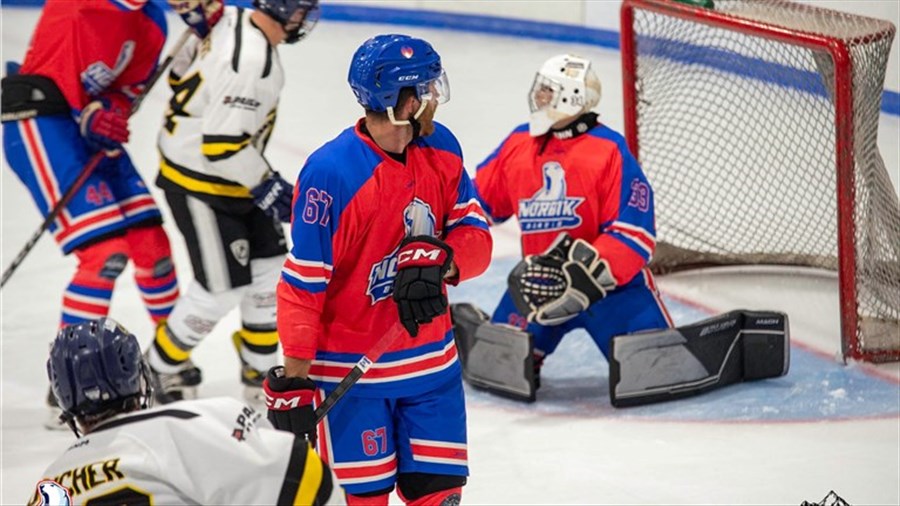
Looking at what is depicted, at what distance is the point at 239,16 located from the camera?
4.17 meters

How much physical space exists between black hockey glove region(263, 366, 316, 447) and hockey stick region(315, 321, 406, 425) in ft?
0.12

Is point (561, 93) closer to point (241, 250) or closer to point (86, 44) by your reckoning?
point (241, 250)

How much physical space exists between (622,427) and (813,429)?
0.51 metres

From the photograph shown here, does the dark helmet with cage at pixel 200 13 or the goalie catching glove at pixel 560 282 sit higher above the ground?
the dark helmet with cage at pixel 200 13

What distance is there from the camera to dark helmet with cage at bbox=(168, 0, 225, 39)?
14.0 feet

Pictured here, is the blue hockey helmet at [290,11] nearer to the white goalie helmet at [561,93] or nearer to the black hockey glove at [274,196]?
the black hockey glove at [274,196]

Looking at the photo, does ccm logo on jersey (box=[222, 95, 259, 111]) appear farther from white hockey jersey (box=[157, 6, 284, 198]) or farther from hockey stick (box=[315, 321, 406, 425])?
hockey stick (box=[315, 321, 406, 425])

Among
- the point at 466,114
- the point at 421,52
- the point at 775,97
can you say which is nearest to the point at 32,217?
the point at 466,114

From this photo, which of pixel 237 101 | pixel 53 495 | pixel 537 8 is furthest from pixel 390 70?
pixel 537 8

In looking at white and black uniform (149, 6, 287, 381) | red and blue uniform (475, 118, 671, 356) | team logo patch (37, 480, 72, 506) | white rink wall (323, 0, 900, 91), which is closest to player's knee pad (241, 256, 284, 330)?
white and black uniform (149, 6, 287, 381)

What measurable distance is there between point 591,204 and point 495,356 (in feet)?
1.71

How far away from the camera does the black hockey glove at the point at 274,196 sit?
418cm

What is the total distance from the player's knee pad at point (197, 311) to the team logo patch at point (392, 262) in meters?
1.40

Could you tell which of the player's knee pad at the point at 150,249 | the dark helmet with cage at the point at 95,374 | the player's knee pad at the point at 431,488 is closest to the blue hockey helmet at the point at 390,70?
the player's knee pad at the point at 431,488
